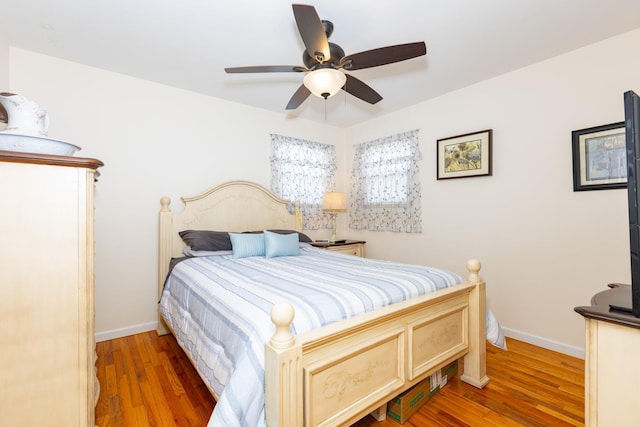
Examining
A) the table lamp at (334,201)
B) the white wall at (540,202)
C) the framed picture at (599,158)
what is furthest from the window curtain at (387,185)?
the framed picture at (599,158)

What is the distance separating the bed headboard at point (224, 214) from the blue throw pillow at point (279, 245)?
2.26 ft

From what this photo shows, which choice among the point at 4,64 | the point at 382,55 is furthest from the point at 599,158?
the point at 4,64

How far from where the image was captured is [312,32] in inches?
62.2

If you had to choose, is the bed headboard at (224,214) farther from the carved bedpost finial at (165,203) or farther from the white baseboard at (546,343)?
the white baseboard at (546,343)

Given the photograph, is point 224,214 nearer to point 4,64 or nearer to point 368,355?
point 4,64

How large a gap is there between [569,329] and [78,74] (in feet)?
15.6

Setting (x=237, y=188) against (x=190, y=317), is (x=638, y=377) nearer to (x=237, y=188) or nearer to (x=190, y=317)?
(x=190, y=317)

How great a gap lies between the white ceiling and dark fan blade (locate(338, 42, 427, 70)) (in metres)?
0.36

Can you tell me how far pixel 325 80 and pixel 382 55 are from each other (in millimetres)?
375

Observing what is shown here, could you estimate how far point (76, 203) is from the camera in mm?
1189

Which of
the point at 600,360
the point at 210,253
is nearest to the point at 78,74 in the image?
the point at 210,253

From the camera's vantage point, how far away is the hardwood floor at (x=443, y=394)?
164 centimetres

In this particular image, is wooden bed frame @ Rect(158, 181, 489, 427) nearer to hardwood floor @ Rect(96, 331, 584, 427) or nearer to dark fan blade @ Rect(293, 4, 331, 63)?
hardwood floor @ Rect(96, 331, 584, 427)

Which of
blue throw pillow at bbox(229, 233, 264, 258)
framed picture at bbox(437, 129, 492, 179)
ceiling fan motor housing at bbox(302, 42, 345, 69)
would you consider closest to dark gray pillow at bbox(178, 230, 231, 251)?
blue throw pillow at bbox(229, 233, 264, 258)
